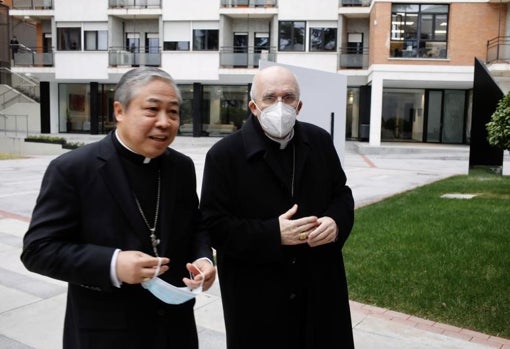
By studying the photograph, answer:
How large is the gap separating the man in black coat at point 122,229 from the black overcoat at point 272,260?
420mm

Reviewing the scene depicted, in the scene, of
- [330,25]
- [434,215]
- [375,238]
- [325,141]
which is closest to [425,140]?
[330,25]

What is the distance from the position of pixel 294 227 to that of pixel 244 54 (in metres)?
30.6

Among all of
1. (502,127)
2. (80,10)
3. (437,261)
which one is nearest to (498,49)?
(502,127)

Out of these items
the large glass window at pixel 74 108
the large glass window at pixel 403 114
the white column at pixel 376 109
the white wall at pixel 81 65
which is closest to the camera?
the white column at pixel 376 109

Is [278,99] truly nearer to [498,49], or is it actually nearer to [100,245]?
[100,245]

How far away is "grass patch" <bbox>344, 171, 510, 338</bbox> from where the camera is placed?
504 centimetres

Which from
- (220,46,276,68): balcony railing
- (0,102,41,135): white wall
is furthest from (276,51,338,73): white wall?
(0,102,41,135): white wall

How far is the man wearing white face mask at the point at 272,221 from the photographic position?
8.89 ft

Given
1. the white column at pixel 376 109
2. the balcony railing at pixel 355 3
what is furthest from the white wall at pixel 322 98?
the balcony railing at pixel 355 3

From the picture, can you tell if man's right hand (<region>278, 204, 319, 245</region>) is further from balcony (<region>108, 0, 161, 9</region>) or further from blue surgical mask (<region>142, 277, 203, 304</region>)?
balcony (<region>108, 0, 161, 9</region>)

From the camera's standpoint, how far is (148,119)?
2186 mm

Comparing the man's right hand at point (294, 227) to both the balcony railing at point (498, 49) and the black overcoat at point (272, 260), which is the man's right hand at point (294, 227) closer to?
the black overcoat at point (272, 260)

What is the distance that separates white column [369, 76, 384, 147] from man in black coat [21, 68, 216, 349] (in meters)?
26.9

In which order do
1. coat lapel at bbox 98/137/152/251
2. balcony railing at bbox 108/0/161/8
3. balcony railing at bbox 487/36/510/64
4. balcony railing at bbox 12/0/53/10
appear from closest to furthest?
coat lapel at bbox 98/137/152/251 < balcony railing at bbox 487/36/510/64 < balcony railing at bbox 108/0/161/8 < balcony railing at bbox 12/0/53/10
